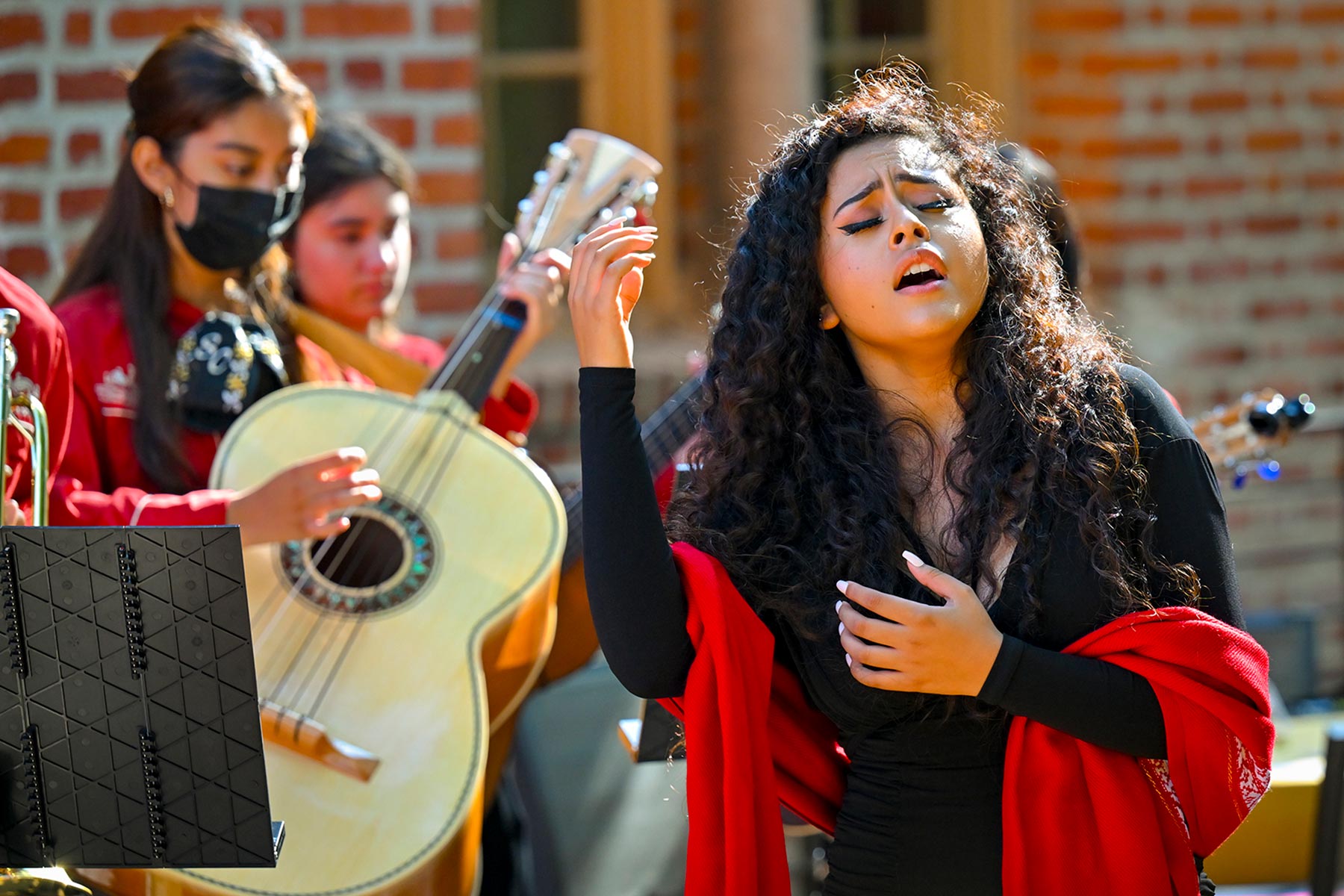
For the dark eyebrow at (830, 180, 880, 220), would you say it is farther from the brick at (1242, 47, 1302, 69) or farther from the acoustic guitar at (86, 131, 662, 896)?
the brick at (1242, 47, 1302, 69)

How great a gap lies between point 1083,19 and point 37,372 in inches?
117

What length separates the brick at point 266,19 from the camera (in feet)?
9.96

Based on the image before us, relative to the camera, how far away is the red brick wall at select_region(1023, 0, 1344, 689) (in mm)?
3854

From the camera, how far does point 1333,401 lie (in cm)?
408

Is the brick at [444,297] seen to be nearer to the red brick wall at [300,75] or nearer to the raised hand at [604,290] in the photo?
the red brick wall at [300,75]

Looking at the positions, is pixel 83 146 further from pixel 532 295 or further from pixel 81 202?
pixel 532 295

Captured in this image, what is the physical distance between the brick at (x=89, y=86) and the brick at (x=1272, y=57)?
2.91m

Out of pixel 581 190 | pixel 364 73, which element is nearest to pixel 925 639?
pixel 581 190

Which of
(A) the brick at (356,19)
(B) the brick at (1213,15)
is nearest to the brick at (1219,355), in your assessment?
(B) the brick at (1213,15)

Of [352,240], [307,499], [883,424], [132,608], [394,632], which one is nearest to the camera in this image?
[132,608]

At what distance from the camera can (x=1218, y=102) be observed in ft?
12.8

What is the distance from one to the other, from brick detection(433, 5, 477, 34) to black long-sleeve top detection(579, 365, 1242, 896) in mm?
1773

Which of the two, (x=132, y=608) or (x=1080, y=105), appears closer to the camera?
(x=132, y=608)

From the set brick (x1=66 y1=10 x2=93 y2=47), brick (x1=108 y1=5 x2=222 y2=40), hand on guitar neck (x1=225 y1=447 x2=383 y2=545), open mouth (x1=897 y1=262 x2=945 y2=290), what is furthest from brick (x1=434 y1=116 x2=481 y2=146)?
open mouth (x1=897 y1=262 x2=945 y2=290)
